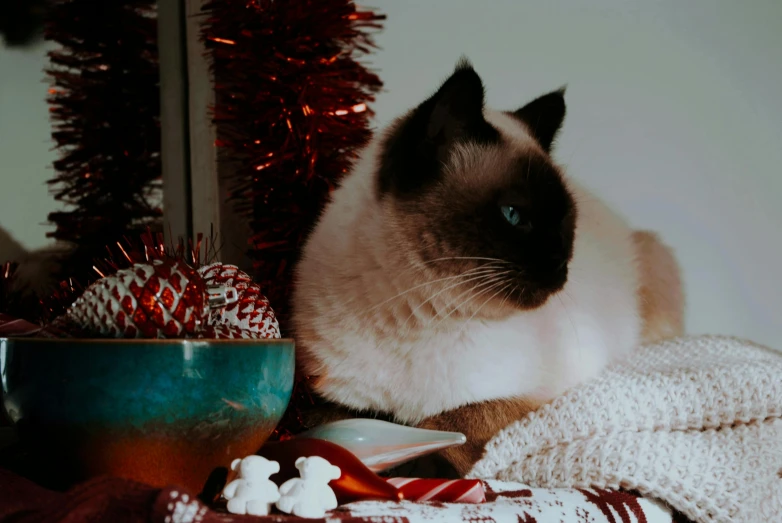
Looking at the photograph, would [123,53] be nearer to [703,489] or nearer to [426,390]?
Result: [426,390]

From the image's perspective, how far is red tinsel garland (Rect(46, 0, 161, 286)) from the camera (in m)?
1.09

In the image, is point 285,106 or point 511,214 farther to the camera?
point 285,106

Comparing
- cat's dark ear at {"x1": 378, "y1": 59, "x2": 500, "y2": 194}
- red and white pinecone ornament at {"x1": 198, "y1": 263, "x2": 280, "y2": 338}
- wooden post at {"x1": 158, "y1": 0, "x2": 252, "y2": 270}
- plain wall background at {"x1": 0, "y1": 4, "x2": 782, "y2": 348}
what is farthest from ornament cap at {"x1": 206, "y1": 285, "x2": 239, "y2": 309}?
plain wall background at {"x1": 0, "y1": 4, "x2": 782, "y2": 348}

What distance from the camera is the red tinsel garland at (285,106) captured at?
3.00ft

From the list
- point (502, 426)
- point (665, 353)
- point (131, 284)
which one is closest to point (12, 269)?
point (131, 284)

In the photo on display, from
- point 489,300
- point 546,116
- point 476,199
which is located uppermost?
point 546,116

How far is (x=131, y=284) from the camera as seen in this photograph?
18.7 inches

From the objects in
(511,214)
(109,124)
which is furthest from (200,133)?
(511,214)

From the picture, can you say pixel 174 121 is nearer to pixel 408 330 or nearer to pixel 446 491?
pixel 408 330

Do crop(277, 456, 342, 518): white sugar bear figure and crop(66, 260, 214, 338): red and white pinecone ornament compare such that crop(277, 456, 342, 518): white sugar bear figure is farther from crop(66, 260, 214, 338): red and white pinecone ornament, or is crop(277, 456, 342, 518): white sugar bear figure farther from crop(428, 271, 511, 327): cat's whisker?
crop(428, 271, 511, 327): cat's whisker

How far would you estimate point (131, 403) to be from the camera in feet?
1.42

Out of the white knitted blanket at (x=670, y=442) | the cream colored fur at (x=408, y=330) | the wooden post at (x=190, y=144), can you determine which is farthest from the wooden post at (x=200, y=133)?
the white knitted blanket at (x=670, y=442)

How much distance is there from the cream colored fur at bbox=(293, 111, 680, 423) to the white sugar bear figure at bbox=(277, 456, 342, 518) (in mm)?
275

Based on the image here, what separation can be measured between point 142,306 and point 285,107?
1.71 feet
